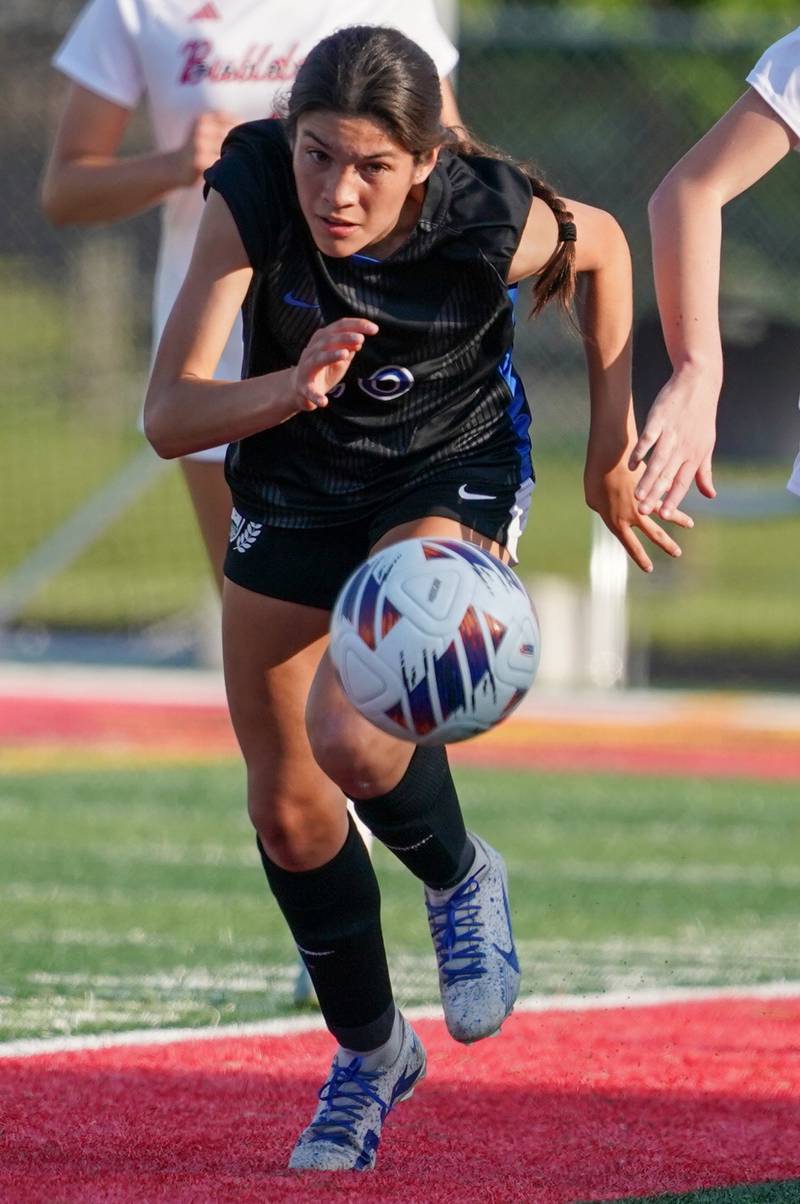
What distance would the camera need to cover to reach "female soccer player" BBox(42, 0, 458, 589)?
4.83 m

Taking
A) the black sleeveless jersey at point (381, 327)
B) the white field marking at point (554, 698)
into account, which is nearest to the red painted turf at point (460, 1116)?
the black sleeveless jersey at point (381, 327)

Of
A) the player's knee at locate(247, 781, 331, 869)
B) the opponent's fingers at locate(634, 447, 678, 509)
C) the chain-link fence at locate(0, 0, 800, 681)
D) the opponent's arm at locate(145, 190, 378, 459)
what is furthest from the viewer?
the chain-link fence at locate(0, 0, 800, 681)

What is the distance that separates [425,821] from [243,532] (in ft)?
2.02

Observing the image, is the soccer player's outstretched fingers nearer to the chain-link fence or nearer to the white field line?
the white field line

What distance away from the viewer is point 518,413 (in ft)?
13.1

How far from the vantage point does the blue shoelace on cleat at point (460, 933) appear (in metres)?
3.90

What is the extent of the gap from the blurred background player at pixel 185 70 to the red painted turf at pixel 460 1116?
3.76 feet

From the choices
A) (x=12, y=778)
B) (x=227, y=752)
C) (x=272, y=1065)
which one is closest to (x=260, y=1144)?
(x=272, y=1065)


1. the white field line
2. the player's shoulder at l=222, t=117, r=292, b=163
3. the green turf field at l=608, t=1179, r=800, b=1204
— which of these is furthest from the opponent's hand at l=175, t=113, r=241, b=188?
the green turf field at l=608, t=1179, r=800, b=1204

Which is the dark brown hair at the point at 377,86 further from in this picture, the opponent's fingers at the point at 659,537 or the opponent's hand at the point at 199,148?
the opponent's hand at the point at 199,148

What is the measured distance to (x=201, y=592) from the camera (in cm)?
1600

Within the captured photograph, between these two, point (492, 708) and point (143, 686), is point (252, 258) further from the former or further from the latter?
point (143, 686)

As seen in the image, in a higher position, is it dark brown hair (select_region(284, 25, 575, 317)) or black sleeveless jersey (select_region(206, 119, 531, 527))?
dark brown hair (select_region(284, 25, 575, 317))

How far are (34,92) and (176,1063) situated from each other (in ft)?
40.5
